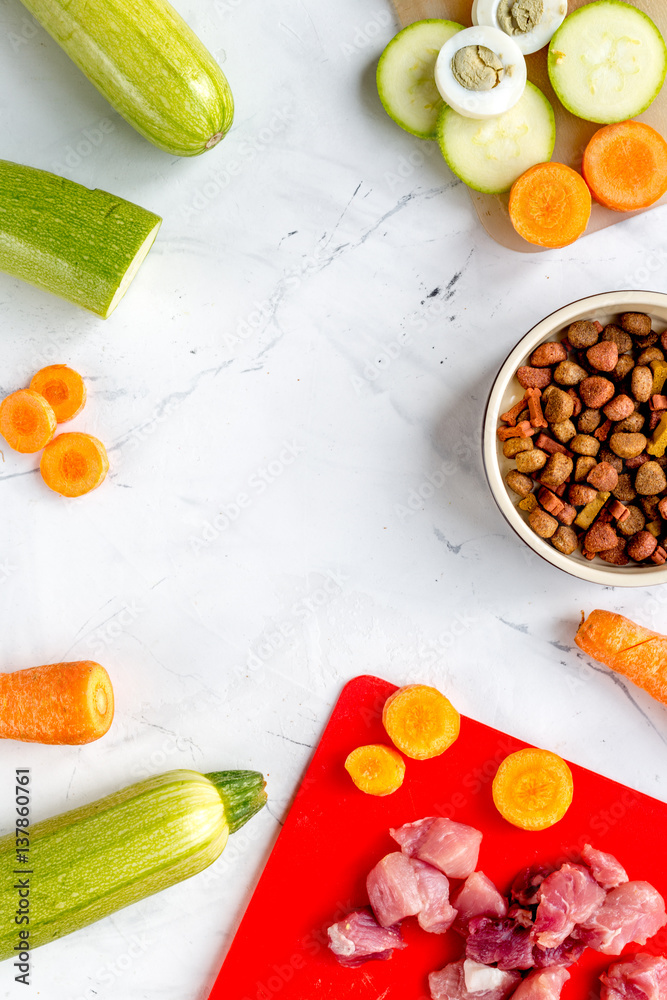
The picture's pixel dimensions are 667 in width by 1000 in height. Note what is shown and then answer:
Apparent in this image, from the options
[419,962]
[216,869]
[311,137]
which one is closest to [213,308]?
[311,137]

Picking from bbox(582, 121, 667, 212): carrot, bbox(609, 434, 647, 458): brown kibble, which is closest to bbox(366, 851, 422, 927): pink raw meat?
bbox(609, 434, 647, 458): brown kibble

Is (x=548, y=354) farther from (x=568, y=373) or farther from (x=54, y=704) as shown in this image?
(x=54, y=704)

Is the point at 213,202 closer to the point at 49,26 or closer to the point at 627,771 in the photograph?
the point at 49,26

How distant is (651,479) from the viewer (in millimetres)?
1753

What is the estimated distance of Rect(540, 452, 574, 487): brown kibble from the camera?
1762mm

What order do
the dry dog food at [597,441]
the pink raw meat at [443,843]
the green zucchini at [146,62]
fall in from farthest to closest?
the pink raw meat at [443,843]
the dry dog food at [597,441]
the green zucchini at [146,62]

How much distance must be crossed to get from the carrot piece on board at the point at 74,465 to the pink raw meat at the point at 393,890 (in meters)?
1.24

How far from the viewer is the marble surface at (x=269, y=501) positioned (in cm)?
194

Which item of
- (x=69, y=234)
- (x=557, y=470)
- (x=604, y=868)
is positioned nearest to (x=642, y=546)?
(x=557, y=470)

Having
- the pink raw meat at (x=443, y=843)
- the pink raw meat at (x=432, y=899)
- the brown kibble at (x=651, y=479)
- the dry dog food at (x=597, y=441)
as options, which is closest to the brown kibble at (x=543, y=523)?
the dry dog food at (x=597, y=441)

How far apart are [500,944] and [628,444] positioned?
1288 millimetres

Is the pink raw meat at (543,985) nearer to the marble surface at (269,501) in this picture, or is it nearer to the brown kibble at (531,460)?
the marble surface at (269,501)

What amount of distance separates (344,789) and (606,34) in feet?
6.57

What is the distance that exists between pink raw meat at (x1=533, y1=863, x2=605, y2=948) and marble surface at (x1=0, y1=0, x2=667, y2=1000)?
0.29 m
